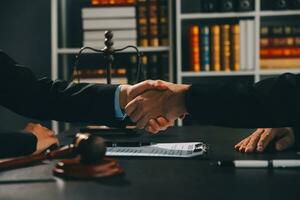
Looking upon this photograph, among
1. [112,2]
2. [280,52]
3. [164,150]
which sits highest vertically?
[112,2]

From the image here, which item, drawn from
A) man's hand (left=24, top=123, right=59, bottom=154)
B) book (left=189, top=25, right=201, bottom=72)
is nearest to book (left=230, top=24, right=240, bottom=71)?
book (left=189, top=25, right=201, bottom=72)

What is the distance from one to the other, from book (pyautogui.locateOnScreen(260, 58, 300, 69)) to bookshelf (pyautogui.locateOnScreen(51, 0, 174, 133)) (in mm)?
589

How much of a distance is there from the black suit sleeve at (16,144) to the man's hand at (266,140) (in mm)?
500

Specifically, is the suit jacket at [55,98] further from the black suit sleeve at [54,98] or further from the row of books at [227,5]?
the row of books at [227,5]

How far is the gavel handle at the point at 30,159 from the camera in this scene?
1.01m

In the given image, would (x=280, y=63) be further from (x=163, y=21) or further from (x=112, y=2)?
(x=112, y=2)

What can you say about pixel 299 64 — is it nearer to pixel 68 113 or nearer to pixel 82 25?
pixel 82 25

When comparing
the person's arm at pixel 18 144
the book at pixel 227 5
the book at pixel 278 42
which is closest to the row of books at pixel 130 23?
the book at pixel 227 5

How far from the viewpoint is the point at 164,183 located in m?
0.86

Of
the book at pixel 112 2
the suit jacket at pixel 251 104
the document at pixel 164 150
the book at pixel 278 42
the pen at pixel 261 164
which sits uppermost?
the book at pixel 112 2

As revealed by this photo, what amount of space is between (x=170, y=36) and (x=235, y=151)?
1973 millimetres

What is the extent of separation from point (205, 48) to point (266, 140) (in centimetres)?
193

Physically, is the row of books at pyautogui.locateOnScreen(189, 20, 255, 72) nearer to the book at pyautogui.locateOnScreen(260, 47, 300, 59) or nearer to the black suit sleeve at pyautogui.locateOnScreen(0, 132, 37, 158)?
the book at pyautogui.locateOnScreen(260, 47, 300, 59)

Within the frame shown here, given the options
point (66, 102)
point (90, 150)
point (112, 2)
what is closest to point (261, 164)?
point (90, 150)
